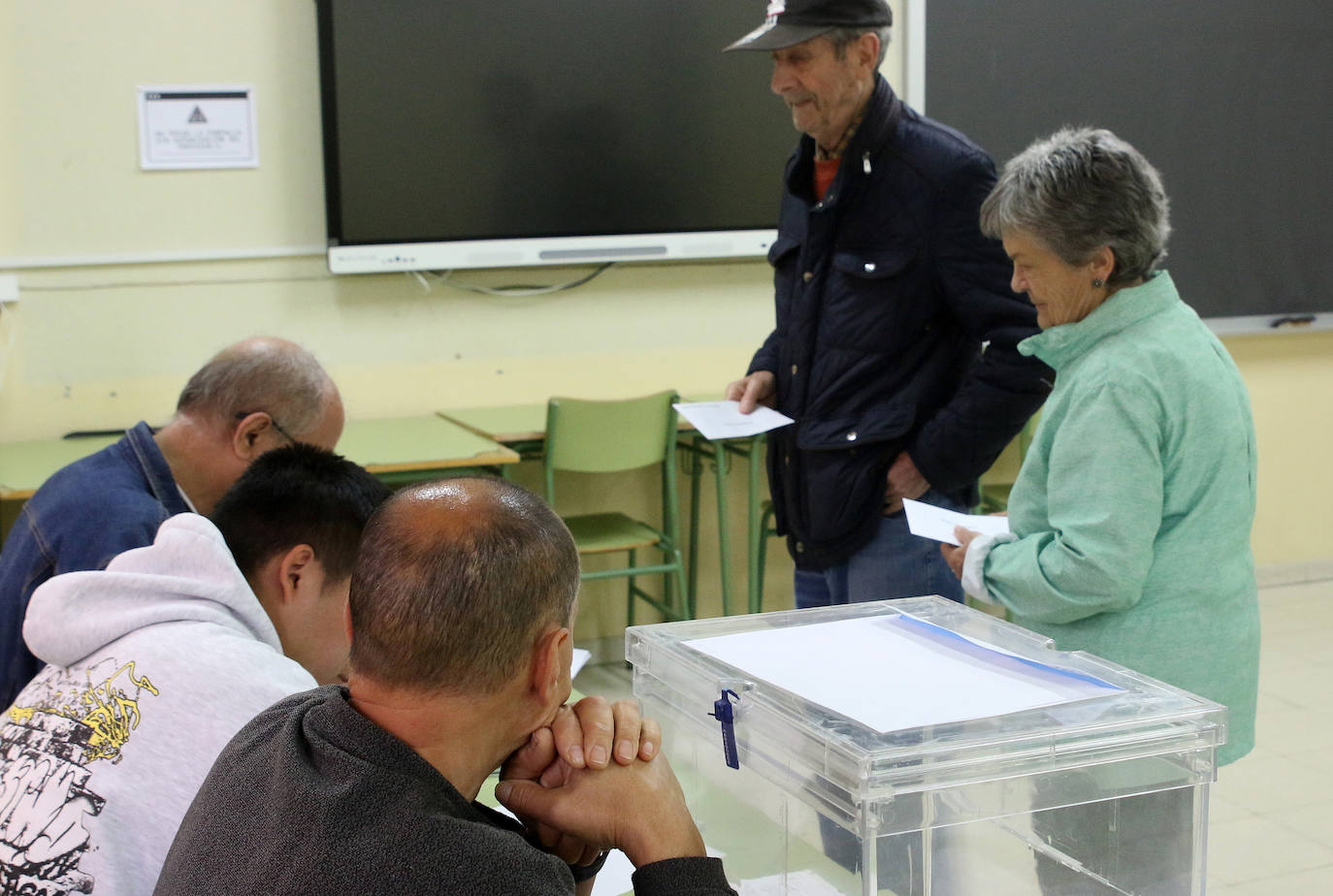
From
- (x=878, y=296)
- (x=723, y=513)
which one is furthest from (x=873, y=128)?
(x=723, y=513)

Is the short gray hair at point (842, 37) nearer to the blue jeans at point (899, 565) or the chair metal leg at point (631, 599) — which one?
the blue jeans at point (899, 565)

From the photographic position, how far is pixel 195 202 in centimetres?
409

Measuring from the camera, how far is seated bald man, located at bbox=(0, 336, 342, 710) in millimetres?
1766

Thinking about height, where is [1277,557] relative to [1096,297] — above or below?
below

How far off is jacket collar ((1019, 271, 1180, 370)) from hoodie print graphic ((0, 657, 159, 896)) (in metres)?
1.19

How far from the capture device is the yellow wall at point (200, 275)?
3.92 m

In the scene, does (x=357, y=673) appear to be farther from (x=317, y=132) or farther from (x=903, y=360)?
(x=317, y=132)

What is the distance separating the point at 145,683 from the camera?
1.22 metres

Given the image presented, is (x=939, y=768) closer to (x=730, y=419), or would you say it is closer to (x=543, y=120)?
(x=730, y=419)

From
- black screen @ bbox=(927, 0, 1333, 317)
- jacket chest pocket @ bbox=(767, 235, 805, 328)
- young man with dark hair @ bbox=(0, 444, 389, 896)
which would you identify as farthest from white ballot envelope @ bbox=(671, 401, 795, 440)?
black screen @ bbox=(927, 0, 1333, 317)

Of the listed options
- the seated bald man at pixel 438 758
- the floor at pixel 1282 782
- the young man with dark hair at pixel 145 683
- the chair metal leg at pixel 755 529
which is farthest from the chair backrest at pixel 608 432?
the seated bald man at pixel 438 758

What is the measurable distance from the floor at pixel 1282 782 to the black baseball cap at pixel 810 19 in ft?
6.18

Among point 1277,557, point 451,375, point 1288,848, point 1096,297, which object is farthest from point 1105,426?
point 1277,557

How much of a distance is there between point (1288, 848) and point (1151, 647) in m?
1.62
